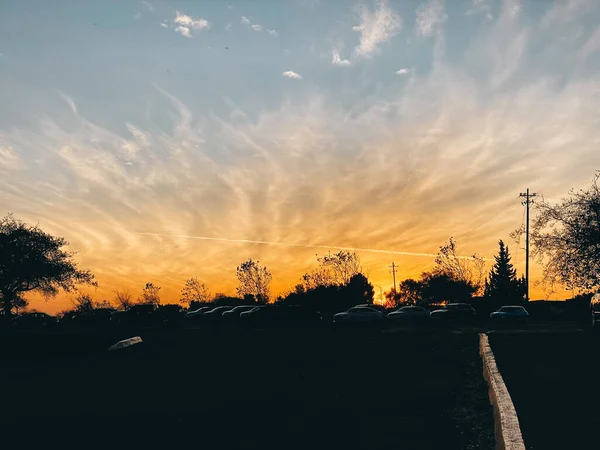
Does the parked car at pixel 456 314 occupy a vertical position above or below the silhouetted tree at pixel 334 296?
below

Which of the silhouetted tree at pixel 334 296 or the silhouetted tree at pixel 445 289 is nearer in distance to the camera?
the silhouetted tree at pixel 334 296

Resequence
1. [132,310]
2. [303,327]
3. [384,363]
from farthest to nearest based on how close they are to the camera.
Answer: [132,310] → [303,327] → [384,363]

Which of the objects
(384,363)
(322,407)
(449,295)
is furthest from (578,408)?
(449,295)

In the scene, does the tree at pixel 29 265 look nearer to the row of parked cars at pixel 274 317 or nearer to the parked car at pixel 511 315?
the row of parked cars at pixel 274 317

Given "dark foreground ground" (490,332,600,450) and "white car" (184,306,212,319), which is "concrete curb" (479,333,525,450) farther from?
"white car" (184,306,212,319)

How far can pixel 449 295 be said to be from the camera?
10844 cm

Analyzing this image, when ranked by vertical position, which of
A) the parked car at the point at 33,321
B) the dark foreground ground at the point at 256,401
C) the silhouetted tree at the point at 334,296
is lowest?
the dark foreground ground at the point at 256,401

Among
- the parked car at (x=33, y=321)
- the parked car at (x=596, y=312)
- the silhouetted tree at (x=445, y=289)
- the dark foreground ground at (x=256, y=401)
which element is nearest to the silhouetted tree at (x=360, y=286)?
the silhouetted tree at (x=445, y=289)

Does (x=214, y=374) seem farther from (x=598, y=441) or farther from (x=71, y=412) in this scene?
(x=598, y=441)

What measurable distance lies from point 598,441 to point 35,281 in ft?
217

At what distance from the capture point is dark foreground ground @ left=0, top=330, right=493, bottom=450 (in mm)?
7586

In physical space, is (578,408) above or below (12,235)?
below

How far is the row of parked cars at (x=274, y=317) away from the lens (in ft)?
128

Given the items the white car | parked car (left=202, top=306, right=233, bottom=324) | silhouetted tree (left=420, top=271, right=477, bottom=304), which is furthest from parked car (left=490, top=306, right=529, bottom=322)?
silhouetted tree (left=420, top=271, right=477, bottom=304)
